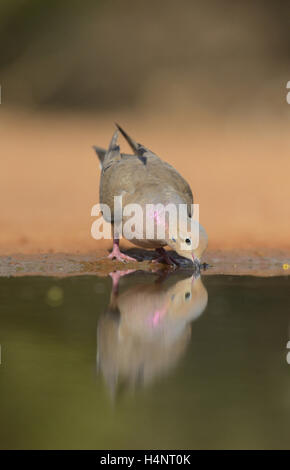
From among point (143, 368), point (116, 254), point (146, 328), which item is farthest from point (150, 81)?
point (143, 368)

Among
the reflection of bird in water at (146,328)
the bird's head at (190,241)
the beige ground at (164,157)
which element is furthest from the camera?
the beige ground at (164,157)

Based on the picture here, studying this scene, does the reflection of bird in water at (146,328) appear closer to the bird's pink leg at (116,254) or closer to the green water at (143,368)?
the green water at (143,368)

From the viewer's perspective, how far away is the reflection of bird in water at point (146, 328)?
120 inches

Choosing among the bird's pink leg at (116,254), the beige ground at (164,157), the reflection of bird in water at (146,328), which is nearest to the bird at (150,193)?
the bird's pink leg at (116,254)

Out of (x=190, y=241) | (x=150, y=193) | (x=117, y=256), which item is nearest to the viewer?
(x=190, y=241)

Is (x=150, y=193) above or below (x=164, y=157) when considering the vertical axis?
below

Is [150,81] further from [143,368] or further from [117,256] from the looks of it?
[143,368]

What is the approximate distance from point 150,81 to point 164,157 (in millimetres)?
2540

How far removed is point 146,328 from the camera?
145 inches

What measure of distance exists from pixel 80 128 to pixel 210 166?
333cm

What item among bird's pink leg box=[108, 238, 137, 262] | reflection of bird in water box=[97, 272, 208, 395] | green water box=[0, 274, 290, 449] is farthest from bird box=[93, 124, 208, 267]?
green water box=[0, 274, 290, 449]

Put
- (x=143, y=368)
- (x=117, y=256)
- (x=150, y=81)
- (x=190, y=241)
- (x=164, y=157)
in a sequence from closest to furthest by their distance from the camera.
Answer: (x=143, y=368), (x=190, y=241), (x=117, y=256), (x=164, y=157), (x=150, y=81)

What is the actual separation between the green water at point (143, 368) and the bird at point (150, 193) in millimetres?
498

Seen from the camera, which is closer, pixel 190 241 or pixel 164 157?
pixel 190 241
